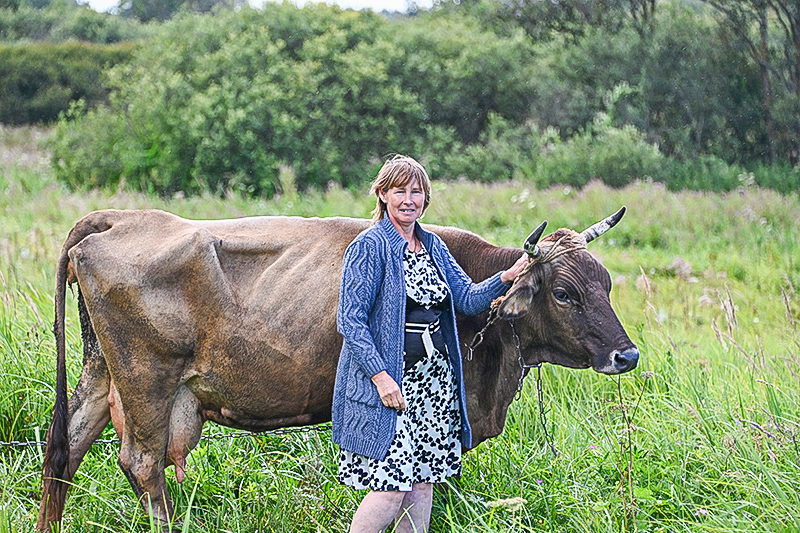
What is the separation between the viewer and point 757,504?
361 cm

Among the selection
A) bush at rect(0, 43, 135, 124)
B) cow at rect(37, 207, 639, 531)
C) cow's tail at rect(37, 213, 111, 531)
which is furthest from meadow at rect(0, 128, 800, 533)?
bush at rect(0, 43, 135, 124)

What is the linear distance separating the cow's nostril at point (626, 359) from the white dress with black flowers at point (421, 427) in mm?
694

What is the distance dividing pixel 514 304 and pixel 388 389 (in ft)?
2.22

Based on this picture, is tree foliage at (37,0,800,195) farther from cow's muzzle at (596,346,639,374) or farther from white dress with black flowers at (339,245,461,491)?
cow's muzzle at (596,346,639,374)

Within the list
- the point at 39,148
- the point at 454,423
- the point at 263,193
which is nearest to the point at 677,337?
the point at 454,423

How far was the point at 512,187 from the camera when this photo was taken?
1342cm

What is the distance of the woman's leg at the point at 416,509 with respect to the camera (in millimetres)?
3514

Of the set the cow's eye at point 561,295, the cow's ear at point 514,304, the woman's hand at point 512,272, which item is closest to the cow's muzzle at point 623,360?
the cow's eye at point 561,295

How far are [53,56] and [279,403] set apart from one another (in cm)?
2359

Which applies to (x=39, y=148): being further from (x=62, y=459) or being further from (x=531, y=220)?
(x=62, y=459)

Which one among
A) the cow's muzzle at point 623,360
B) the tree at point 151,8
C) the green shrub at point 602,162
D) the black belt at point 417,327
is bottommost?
the green shrub at point 602,162

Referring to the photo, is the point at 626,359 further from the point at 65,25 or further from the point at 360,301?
the point at 65,25

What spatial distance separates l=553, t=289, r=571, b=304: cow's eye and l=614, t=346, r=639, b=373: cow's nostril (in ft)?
1.05

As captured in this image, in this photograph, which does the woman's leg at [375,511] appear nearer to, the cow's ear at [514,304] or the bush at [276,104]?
the cow's ear at [514,304]
